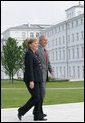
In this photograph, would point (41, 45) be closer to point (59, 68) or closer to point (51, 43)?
point (59, 68)

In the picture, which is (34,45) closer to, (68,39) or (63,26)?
(68,39)

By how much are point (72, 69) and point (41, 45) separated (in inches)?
2296

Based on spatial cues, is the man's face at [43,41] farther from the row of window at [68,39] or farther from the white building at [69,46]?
the row of window at [68,39]

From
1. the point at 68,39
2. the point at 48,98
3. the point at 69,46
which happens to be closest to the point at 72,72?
the point at 69,46

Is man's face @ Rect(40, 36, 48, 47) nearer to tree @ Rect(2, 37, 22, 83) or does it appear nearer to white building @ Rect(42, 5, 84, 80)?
tree @ Rect(2, 37, 22, 83)

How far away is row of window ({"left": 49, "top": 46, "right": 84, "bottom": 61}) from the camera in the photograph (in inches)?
2420

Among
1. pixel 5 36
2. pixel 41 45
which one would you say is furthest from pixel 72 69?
pixel 41 45

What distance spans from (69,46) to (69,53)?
1.45 meters

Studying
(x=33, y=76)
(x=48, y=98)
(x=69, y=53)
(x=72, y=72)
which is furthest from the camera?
(x=69, y=53)

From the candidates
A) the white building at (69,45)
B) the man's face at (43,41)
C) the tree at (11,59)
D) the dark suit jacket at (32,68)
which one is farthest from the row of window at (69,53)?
the dark suit jacket at (32,68)

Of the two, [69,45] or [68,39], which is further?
[68,39]

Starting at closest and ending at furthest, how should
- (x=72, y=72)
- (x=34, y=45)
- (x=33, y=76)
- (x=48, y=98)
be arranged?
(x=33, y=76), (x=34, y=45), (x=48, y=98), (x=72, y=72)

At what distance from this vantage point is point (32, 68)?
6922mm

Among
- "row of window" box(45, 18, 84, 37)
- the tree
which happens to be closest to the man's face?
the tree
